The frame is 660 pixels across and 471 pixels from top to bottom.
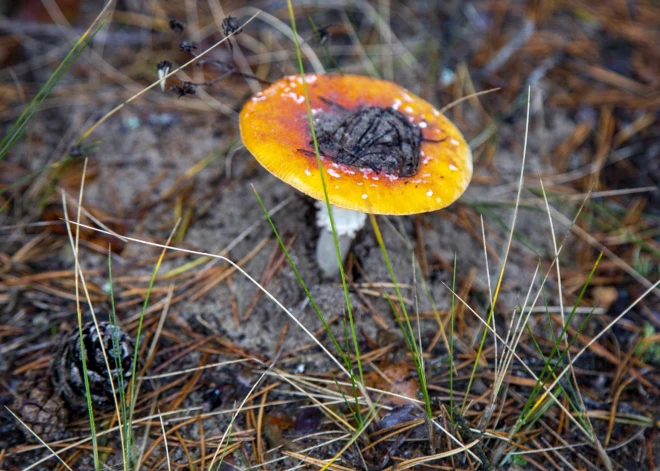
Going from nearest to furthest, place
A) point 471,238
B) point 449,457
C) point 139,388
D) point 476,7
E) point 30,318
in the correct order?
point 449,457
point 139,388
point 30,318
point 471,238
point 476,7

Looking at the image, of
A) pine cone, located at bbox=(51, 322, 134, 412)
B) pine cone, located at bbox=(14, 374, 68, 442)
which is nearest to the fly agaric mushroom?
pine cone, located at bbox=(51, 322, 134, 412)

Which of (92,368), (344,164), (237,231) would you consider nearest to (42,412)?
(92,368)

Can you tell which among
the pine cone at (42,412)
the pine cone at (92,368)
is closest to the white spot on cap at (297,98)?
the pine cone at (92,368)

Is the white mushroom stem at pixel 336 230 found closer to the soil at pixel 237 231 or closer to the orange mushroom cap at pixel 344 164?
the soil at pixel 237 231

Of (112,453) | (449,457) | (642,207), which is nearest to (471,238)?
(642,207)

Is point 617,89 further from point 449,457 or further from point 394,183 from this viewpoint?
point 449,457

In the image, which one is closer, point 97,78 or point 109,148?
point 109,148

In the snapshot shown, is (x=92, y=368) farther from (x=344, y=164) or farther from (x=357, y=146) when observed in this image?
(x=357, y=146)
